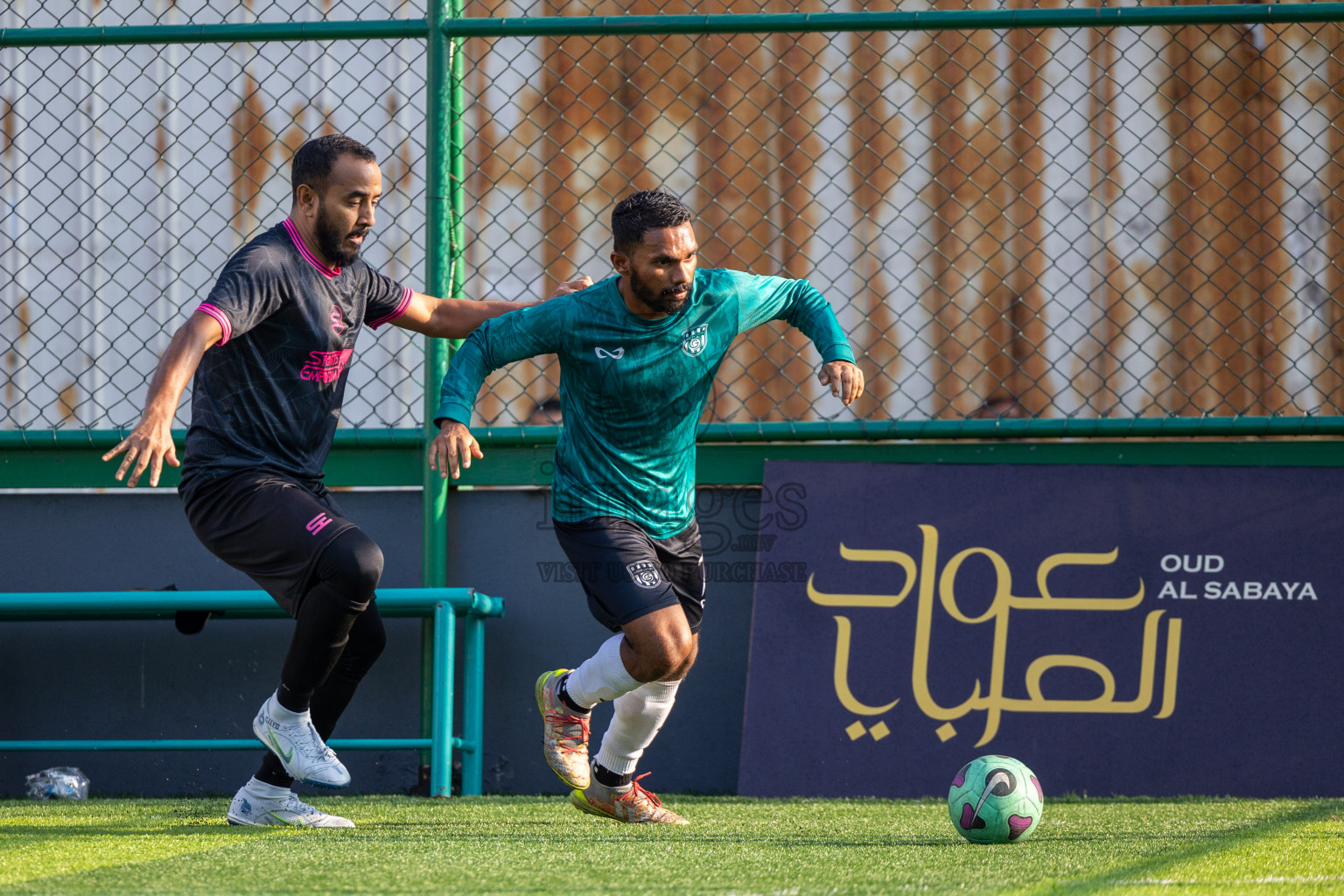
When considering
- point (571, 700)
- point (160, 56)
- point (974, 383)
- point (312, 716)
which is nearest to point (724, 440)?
point (974, 383)

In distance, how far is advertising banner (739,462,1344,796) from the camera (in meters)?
4.62

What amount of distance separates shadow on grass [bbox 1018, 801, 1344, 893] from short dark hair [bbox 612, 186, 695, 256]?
1.98 metres

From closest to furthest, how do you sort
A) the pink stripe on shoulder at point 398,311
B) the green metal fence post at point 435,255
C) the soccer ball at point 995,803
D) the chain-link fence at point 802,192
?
the soccer ball at point 995,803 < the pink stripe on shoulder at point 398,311 < the green metal fence post at point 435,255 < the chain-link fence at point 802,192

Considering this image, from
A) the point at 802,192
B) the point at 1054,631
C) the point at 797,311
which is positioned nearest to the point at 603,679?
the point at 797,311

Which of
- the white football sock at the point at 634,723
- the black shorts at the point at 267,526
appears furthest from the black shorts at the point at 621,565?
the black shorts at the point at 267,526

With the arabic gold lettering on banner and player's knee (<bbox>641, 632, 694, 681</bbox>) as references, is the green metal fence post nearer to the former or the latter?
the arabic gold lettering on banner

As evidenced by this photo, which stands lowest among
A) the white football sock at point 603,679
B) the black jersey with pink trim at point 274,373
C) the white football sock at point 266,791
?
the white football sock at point 266,791

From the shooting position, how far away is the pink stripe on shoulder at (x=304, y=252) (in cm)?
366

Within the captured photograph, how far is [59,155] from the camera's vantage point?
18.1 feet

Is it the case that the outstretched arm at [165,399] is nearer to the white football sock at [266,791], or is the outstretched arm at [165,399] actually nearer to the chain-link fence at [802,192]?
the white football sock at [266,791]

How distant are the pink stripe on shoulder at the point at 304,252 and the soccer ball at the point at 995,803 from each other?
7.55 feet

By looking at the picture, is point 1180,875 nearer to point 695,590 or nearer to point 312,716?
point 695,590

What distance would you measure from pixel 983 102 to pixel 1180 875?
3688 millimetres

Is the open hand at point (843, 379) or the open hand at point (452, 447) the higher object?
the open hand at point (843, 379)
